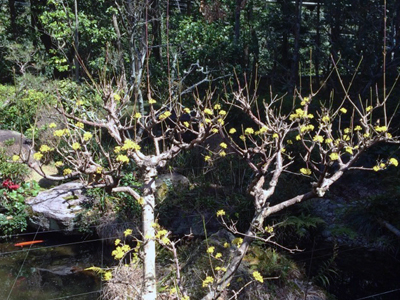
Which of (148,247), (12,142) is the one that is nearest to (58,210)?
(12,142)

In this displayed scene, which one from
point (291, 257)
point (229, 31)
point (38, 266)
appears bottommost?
point (38, 266)

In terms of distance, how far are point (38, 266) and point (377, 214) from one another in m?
4.66

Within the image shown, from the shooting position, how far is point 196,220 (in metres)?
6.44

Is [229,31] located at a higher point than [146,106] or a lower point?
higher

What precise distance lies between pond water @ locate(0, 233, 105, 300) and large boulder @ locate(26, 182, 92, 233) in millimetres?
181

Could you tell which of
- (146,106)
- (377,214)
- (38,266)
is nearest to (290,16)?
(146,106)

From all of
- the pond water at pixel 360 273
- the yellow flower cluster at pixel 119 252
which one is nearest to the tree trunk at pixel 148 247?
the yellow flower cluster at pixel 119 252

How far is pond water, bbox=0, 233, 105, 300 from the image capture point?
538 centimetres

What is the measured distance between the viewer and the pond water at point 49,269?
5375 millimetres

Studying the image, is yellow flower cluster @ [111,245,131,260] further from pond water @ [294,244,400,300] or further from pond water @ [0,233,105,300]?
pond water @ [294,244,400,300]

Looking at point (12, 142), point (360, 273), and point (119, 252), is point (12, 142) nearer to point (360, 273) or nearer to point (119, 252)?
point (119, 252)

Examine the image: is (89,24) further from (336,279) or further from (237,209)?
(336,279)

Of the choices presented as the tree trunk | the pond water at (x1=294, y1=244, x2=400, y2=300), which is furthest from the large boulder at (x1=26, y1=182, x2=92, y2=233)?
the tree trunk

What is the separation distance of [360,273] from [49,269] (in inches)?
159
